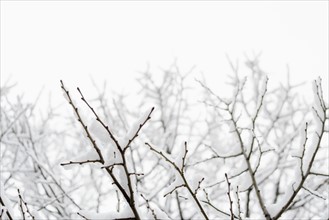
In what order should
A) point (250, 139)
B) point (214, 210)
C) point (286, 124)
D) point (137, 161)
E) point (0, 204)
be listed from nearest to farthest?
point (0, 204)
point (214, 210)
point (250, 139)
point (137, 161)
point (286, 124)

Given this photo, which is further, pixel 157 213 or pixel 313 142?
pixel 313 142

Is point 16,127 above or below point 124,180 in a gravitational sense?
above

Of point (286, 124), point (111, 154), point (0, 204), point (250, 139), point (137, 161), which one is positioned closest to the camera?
point (111, 154)

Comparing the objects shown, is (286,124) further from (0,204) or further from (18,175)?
(0,204)

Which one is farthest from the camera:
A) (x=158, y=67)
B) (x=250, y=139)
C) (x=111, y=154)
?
(x=158, y=67)

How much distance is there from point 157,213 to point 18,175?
3.20 m

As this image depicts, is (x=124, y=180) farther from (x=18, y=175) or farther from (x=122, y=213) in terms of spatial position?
(x=18, y=175)

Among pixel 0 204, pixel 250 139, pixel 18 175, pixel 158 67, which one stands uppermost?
pixel 158 67

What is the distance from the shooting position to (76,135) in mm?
5762

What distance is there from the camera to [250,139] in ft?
6.66

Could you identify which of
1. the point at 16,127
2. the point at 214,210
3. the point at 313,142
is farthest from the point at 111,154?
the point at 16,127

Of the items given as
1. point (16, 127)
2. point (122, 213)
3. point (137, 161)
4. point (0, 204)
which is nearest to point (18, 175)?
point (16, 127)

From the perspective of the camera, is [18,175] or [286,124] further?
[286,124]

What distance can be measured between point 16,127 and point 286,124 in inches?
140
